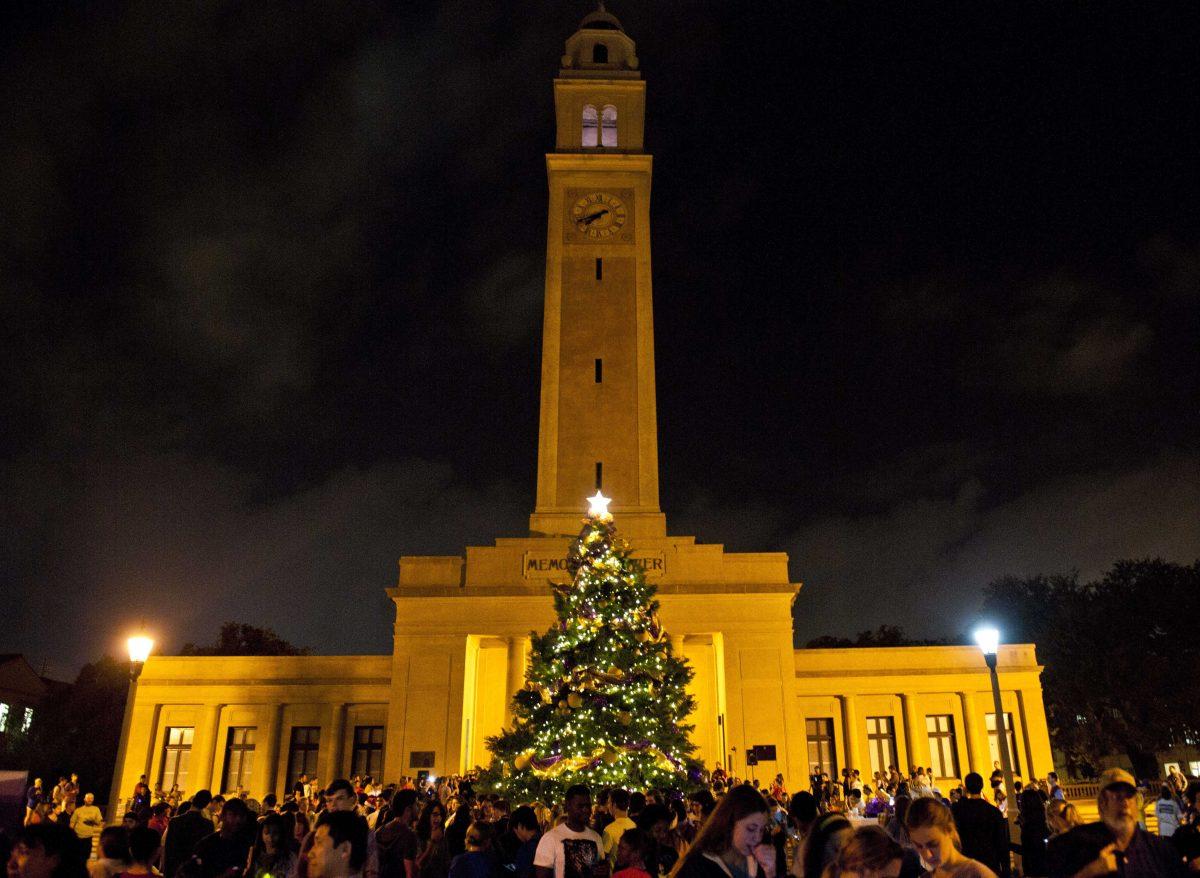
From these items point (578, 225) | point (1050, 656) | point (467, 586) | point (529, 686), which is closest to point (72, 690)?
point (467, 586)

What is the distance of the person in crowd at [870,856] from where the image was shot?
429 centimetres

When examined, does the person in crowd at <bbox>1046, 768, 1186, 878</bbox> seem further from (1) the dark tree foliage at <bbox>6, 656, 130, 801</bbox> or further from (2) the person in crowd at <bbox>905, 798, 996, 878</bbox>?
(1) the dark tree foliage at <bbox>6, 656, 130, 801</bbox>

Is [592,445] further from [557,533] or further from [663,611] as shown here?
[663,611]

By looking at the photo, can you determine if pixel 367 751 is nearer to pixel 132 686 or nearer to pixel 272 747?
pixel 272 747

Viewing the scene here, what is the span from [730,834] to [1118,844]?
10.1 ft

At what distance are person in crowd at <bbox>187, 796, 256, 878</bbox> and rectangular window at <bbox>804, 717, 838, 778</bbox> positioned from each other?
31.2m

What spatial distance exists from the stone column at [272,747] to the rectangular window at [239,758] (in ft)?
2.46

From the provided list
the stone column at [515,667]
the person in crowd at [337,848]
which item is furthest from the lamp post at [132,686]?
the stone column at [515,667]

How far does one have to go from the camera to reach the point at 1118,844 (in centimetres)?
592

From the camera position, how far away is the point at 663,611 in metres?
33.8

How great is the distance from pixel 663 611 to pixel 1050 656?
3081cm

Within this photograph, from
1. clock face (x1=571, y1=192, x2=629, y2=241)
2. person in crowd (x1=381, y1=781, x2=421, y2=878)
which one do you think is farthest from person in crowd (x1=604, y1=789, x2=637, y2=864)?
clock face (x1=571, y1=192, x2=629, y2=241)

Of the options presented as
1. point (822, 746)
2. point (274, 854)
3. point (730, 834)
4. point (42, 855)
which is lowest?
point (274, 854)

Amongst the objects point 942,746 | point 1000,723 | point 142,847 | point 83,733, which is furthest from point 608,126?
point 83,733
